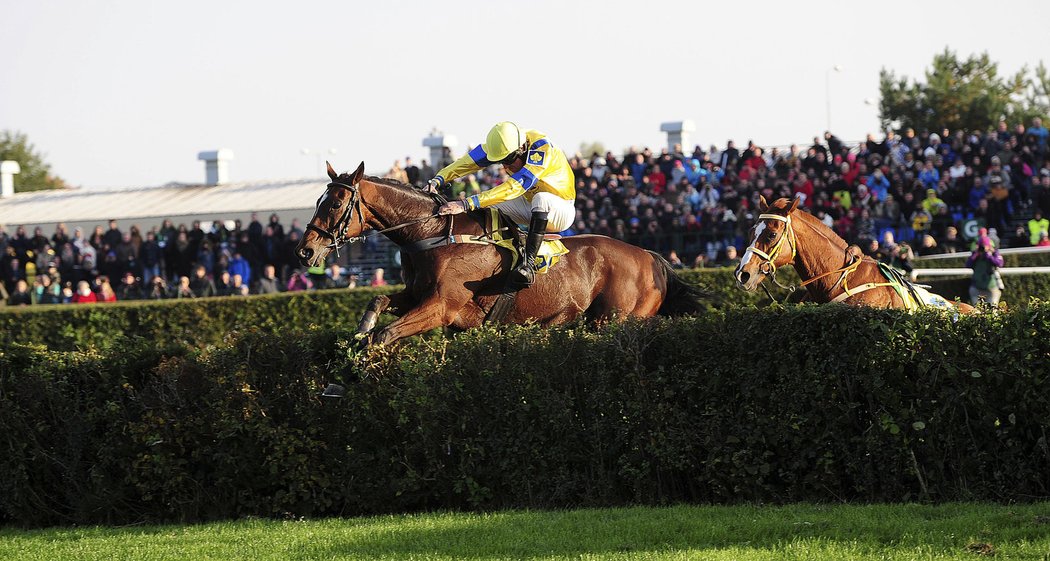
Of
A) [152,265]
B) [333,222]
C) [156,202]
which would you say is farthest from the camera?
[156,202]

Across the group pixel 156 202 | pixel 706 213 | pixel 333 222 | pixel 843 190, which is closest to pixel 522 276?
pixel 333 222

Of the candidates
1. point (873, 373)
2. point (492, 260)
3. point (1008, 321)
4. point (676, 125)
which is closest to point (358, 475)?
point (492, 260)

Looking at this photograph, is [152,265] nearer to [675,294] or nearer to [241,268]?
[241,268]

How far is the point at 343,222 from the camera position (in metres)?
9.23

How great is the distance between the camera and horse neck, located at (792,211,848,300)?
1038 cm

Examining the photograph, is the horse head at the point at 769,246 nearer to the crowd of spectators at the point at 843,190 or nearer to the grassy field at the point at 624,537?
the grassy field at the point at 624,537

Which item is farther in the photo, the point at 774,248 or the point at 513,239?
the point at 774,248

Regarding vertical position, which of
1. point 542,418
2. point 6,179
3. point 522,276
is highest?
point 6,179

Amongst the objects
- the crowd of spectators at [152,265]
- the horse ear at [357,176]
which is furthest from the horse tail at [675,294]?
the crowd of spectators at [152,265]

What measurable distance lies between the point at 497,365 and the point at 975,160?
1598 centimetres

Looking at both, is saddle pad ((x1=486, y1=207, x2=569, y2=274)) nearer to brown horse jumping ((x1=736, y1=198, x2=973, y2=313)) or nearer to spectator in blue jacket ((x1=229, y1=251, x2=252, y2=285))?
brown horse jumping ((x1=736, y1=198, x2=973, y2=313))

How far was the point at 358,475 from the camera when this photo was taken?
7.92 metres

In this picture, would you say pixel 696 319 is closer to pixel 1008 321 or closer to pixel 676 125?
pixel 1008 321

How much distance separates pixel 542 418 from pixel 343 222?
8.26 ft
